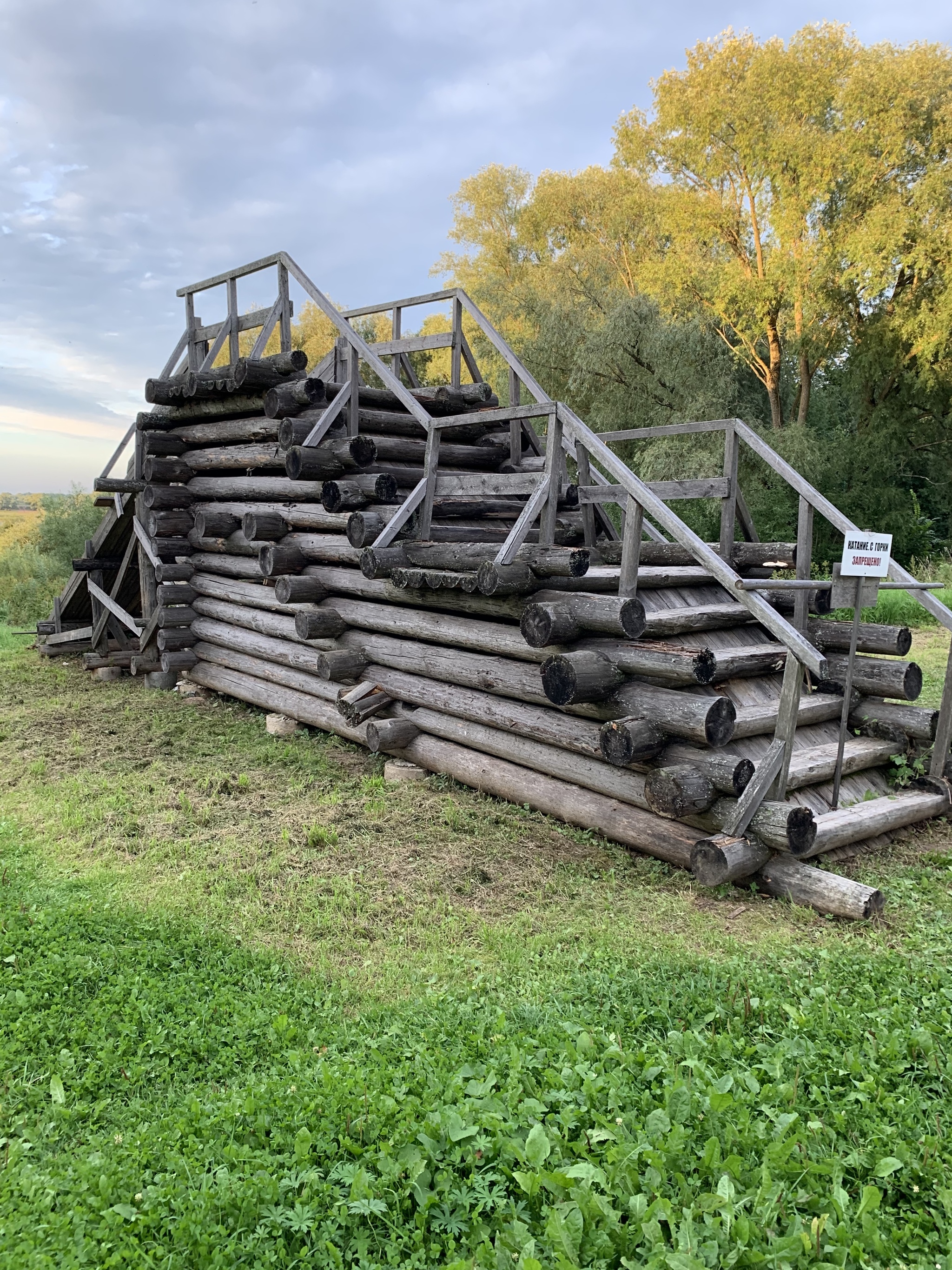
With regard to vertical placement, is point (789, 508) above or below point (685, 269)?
below

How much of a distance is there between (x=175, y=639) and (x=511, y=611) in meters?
6.56

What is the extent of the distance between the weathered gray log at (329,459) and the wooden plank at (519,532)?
250 cm

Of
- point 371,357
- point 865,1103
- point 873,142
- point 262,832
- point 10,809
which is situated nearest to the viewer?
point 865,1103

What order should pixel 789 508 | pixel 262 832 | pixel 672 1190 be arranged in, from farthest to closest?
pixel 789 508
pixel 262 832
pixel 672 1190

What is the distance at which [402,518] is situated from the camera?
7688 mm

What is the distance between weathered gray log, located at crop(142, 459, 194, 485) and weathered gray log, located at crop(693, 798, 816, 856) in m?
8.88

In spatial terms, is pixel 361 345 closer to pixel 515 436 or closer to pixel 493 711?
pixel 515 436

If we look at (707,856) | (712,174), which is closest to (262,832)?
(707,856)

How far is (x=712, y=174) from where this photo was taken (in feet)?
70.9

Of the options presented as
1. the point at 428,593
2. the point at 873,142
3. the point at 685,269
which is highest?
the point at 873,142

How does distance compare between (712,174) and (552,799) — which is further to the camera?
(712,174)

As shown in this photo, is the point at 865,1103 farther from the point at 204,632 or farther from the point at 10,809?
the point at 204,632

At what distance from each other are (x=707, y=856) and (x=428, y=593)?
134 inches

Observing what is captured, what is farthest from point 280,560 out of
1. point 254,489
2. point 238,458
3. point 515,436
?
point 515,436
